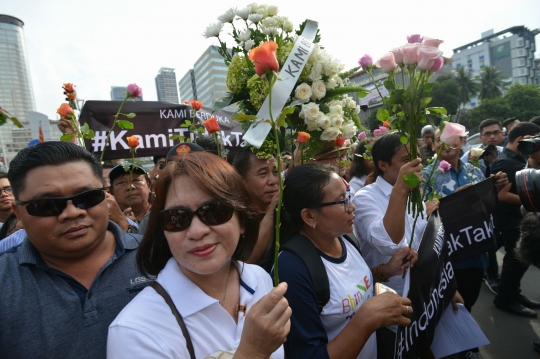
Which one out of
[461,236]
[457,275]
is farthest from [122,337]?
[457,275]

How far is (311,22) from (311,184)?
32.8 inches

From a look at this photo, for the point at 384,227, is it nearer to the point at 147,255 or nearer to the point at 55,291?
the point at 147,255

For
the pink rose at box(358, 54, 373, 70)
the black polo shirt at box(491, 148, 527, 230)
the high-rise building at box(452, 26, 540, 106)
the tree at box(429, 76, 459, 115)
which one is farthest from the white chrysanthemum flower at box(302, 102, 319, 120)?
the high-rise building at box(452, 26, 540, 106)

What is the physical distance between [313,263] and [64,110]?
204 centimetres

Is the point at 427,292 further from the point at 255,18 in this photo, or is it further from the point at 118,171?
the point at 118,171

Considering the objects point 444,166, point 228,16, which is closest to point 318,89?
point 228,16

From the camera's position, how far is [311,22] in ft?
4.96

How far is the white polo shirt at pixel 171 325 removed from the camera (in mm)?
1033

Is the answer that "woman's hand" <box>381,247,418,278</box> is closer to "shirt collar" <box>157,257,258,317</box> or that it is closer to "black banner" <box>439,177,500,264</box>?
"black banner" <box>439,177,500,264</box>

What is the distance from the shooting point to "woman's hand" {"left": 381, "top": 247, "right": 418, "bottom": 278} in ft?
6.79

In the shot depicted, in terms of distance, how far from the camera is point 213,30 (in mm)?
1902

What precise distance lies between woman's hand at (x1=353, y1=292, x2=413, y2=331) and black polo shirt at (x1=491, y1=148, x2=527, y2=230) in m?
3.19

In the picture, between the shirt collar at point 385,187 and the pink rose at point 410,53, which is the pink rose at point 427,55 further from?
the shirt collar at point 385,187

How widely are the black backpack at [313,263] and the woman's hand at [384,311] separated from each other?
0.19 meters
